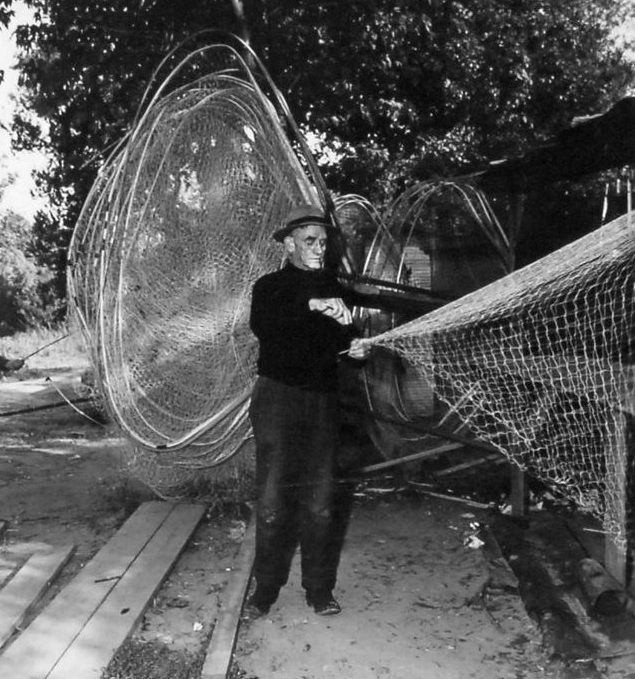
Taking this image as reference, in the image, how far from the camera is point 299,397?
4.09m

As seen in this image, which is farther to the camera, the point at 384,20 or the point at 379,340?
the point at 384,20

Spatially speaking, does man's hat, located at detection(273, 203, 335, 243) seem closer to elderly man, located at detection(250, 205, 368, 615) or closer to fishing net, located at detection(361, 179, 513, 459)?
elderly man, located at detection(250, 205, 368, 615)

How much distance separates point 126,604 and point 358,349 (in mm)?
1809

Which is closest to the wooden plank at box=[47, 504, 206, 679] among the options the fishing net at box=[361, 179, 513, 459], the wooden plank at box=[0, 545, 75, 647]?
the wooden plank at box=[0, 545, 75, 647]

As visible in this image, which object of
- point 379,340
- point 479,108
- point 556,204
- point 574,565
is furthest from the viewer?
point 479,108

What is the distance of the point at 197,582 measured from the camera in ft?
16.0

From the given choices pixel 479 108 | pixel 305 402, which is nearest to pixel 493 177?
pixel 305 402

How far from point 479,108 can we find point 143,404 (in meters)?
7.89

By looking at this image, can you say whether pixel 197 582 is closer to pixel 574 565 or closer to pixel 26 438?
pixel 574 565

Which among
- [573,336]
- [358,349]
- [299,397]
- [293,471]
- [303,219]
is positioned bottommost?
[293,471]

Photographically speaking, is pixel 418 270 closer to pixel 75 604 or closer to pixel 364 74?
pixel 364 74

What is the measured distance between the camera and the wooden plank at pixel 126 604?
11.9 ft

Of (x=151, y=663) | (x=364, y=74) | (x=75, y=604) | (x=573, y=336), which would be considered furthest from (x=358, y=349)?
(x=364, y=74)

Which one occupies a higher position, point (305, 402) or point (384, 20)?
point (384, 20)
